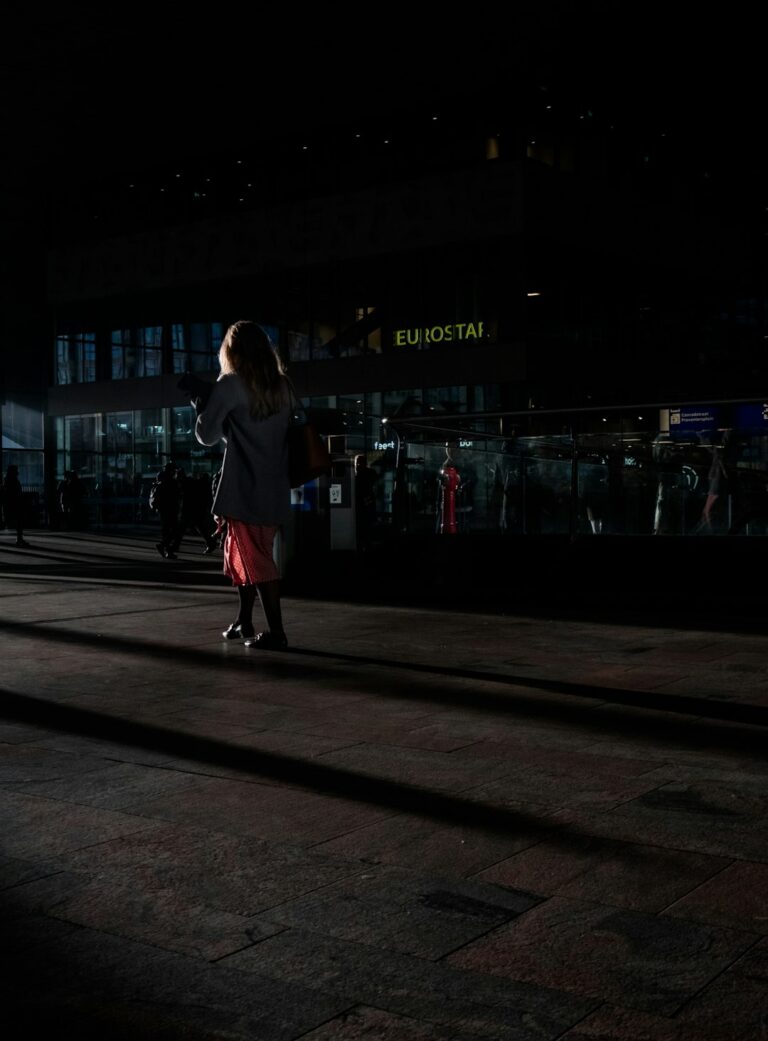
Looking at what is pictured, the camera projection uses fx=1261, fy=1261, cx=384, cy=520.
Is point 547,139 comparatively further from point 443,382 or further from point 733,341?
point 733,341

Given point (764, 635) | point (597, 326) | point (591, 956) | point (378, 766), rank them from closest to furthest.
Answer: point (591, 956) < point (378, 766) < point (764, 635) < point (597, 326)

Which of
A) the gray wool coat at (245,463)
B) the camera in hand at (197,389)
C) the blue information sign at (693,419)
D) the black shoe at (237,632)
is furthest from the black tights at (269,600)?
the blue information sign at (693,419)

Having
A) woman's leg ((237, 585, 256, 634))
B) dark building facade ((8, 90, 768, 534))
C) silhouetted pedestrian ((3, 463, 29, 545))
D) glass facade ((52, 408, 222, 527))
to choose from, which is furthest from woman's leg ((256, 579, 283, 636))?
glass facade ((52, 408, 222, 527))

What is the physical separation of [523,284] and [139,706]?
1093 inches

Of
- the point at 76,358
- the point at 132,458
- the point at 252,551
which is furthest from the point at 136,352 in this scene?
the point at 252,551

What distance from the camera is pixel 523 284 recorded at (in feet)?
107

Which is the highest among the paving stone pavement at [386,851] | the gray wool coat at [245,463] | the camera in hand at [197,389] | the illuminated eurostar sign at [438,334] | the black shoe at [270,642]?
the illuminated eurostar sign at [438,334]

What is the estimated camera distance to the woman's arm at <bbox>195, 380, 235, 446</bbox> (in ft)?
26.2

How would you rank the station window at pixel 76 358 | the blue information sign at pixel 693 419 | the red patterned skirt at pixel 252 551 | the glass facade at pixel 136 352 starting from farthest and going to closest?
the station window at pixel 76 358 → the glass facade at pixel 136 352 → the blue information sign at pixel 693 419 → the red patterned skirt at pixel 252 551

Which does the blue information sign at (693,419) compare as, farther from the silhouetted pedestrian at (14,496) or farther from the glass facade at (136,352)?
the glass facade at (136,352)

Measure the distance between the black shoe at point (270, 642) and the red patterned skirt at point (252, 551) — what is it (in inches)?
16.4

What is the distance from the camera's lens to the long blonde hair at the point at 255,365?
26.7ft

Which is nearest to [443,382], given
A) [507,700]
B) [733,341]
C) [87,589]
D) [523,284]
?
[523,284]

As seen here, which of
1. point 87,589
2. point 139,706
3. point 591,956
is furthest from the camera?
point 87,589
